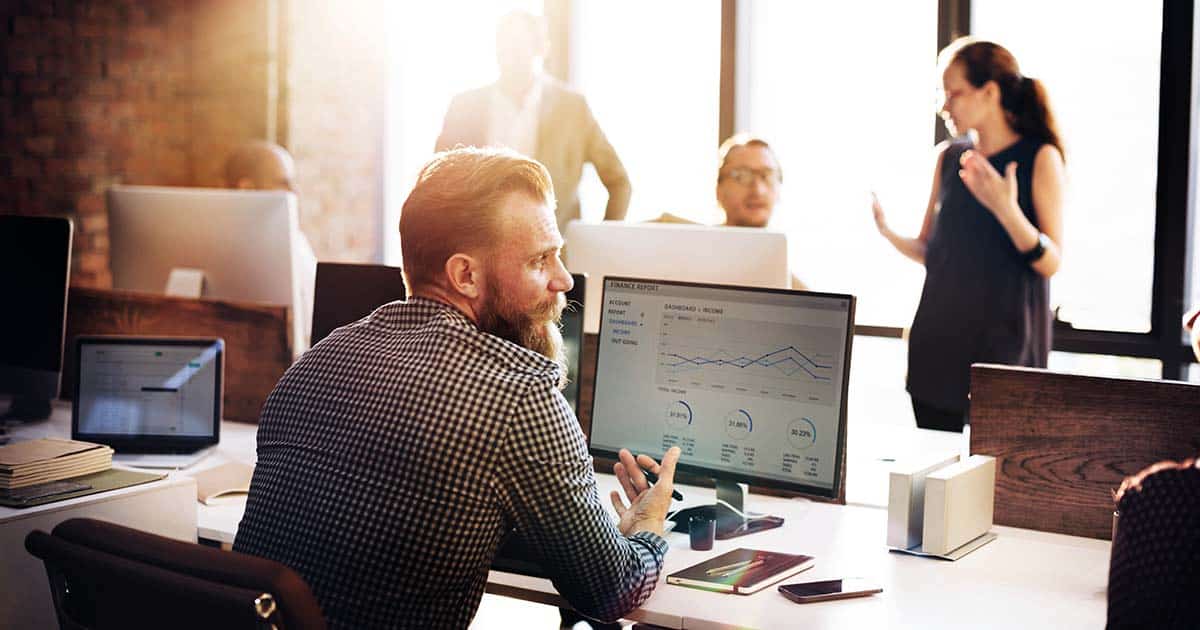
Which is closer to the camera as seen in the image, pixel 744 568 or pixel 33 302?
pixel 744 568

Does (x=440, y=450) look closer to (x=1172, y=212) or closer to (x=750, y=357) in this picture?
(x=750, y=357)

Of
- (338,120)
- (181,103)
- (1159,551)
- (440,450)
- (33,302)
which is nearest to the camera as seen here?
(1159,551)

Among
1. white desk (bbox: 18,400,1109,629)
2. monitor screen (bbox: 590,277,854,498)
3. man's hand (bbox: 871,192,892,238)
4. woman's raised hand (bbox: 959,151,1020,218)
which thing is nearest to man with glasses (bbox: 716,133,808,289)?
man's hand (bbox: 871,192,892,238)

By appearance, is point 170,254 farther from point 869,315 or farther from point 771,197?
point 869,315

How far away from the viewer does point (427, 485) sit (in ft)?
5.04

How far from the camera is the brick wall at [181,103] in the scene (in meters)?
4.93

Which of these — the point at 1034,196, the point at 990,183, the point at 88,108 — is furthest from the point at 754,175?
the point at 88,108

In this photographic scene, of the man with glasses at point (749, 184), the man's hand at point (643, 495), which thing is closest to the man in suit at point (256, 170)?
the man with glasses at point (749, 184)

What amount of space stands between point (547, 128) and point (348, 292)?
7.37ft

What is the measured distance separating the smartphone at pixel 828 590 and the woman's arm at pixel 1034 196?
1.82 metres

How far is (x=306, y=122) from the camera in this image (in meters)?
5.68

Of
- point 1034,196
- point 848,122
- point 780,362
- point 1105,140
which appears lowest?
point 780,362

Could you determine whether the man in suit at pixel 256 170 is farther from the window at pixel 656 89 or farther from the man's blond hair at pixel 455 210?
the man's blond hair at pixel 455 210

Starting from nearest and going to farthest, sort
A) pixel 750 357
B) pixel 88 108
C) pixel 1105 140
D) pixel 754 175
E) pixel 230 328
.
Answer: pixel 750 357, pixel 230 328, pixel 754 175, pixel 1105 140, pixel 88 108
